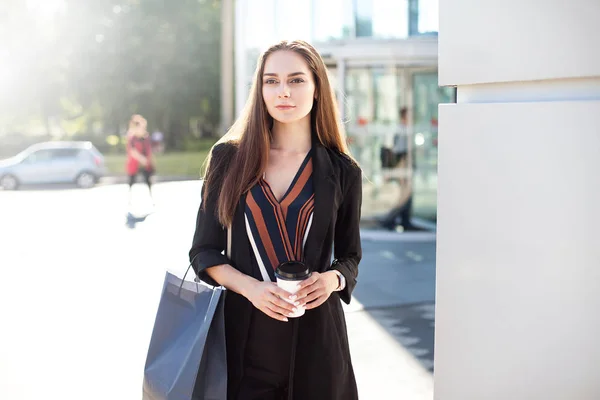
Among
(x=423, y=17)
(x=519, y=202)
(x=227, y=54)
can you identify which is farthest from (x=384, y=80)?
(x=227, y=54)

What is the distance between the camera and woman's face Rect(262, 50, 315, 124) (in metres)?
2.35

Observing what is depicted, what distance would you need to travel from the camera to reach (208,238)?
7.79ft

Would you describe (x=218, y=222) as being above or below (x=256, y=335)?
above

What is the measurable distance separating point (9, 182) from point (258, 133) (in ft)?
78.8

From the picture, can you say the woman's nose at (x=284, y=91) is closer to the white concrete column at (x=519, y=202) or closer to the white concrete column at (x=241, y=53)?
the white concrete column at (x=519, y=202)

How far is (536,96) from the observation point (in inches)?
64.4

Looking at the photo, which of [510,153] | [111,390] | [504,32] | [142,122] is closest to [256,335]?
[510,153]

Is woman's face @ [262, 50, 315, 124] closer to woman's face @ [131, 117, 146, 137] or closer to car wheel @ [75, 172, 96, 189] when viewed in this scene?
woman's face @ [131, 117, 146, 137]

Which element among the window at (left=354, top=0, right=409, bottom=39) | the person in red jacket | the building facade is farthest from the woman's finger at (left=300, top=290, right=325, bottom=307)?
the person in red jacket

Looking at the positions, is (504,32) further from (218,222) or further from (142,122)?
(142,122)

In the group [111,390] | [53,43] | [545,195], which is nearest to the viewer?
[545,195]

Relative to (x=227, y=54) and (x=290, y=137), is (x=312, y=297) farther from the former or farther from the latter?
(x=227, y=54)

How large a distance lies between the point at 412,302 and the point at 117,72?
3690cm

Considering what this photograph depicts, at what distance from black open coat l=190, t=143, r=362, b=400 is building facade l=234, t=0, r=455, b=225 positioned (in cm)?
944
